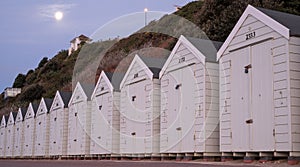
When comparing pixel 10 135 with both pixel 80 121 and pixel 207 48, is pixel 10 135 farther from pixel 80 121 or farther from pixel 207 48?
pixel 207 48

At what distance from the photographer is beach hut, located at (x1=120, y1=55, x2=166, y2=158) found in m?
21.2

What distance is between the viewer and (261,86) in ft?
49.0

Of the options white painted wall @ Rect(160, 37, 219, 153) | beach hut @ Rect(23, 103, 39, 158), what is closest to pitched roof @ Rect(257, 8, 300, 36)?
white painted wall @ Rect(160, 37, 219, 153)

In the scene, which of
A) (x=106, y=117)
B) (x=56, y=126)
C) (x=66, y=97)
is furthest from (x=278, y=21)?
(x=56, y=126)

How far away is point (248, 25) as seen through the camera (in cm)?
1579

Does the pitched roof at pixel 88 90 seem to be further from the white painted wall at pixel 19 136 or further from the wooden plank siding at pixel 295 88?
the wooden plank siding at pixel 295 88

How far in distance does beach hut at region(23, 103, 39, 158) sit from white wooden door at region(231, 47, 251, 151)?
2746 centimetres

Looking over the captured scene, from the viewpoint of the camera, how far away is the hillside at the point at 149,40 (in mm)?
35188

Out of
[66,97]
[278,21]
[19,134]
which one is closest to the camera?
[278,21]

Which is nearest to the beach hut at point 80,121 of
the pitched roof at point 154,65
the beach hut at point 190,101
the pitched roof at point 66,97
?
the pitched roof at point 66,97

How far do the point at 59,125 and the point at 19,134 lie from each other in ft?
42.5

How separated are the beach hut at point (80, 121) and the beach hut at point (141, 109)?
492cm

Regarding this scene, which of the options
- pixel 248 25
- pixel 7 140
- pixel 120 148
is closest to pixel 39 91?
pixel 7 140

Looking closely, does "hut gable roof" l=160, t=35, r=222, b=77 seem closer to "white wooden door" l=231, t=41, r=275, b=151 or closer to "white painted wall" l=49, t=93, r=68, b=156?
"white wooden door" l=231, t=41, r=275, b=151
